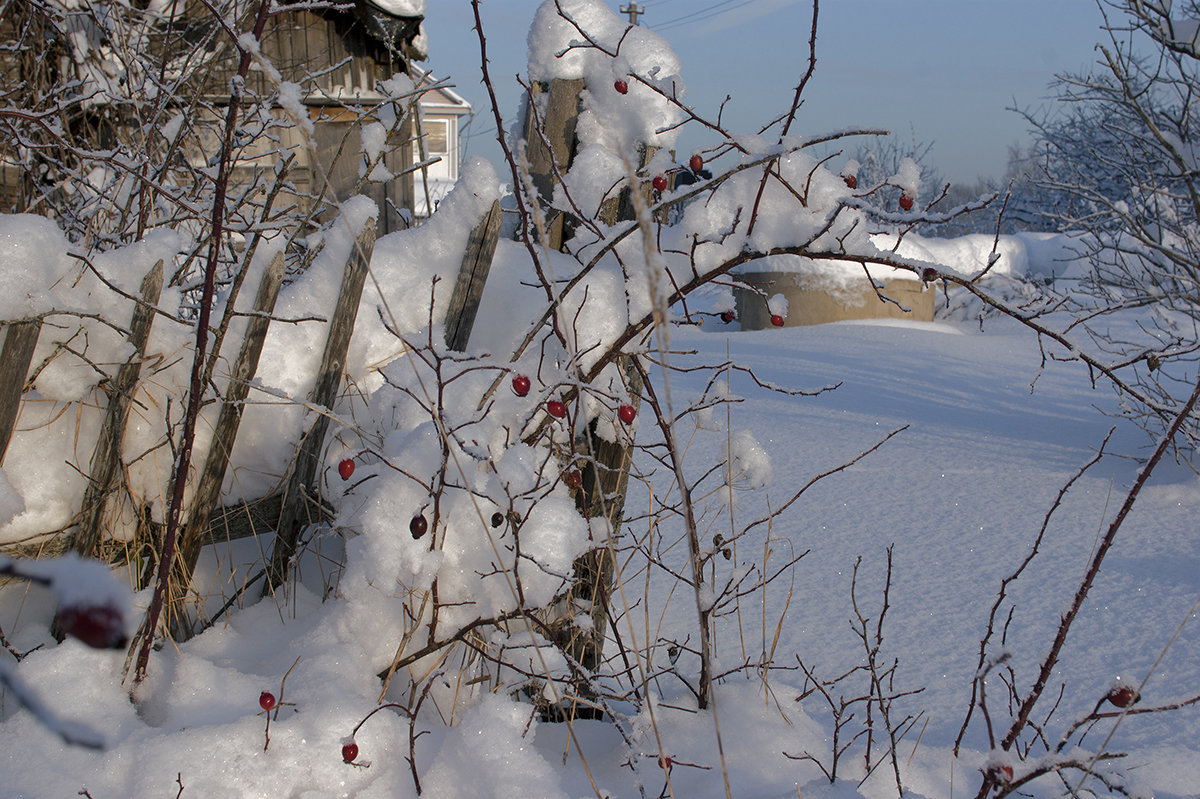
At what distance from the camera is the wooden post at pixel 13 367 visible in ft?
4.66

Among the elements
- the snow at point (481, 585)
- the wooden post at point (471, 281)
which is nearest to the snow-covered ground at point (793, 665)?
the snow at point (481, 585)

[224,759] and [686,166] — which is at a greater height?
[686,166]

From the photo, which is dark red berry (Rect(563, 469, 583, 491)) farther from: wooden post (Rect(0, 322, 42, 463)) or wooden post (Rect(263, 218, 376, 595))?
wooden post (Rect(0, 322, 42, 463))

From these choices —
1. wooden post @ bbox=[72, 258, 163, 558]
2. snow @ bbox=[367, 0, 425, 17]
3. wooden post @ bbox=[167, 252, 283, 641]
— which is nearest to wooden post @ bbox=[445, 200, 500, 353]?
wooden post @ bbox=[167, 252, 283, 641]

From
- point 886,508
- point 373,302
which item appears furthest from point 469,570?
point 886,508

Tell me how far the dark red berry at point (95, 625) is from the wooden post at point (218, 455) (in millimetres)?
1401

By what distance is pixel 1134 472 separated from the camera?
375cm

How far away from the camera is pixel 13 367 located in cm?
143

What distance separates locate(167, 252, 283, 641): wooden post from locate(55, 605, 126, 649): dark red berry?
1.40 meters

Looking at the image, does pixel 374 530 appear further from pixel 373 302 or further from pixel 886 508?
pixel 886 508

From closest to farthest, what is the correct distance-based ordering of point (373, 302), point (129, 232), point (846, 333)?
point (373, 302)
point (129, 232)
point (846, 333)

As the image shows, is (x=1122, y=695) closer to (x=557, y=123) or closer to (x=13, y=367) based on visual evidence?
(x=557, y=123)

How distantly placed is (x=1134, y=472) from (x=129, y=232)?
4.21m

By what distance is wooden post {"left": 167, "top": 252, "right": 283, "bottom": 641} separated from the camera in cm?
159
